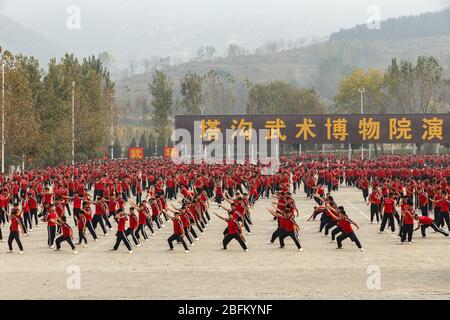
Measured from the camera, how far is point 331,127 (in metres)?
75.5

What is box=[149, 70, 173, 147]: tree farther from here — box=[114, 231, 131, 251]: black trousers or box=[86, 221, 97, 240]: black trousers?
box=[114, 231, 131, 251]: black trousers

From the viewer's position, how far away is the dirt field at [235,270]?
56.6 feet

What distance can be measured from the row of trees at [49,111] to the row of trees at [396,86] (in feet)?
174

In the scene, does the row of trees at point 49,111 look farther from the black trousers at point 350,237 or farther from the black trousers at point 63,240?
the black trousers at point 350,237

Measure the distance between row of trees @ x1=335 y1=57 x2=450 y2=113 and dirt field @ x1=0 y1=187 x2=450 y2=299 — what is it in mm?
102684

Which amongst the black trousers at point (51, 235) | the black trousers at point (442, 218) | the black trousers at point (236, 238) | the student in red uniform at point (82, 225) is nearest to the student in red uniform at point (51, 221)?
the black trousers at point (51, 235)

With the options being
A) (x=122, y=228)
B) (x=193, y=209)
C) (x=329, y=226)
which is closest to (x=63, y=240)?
(x=122, y=228)

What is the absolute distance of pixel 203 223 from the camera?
31.0 meters

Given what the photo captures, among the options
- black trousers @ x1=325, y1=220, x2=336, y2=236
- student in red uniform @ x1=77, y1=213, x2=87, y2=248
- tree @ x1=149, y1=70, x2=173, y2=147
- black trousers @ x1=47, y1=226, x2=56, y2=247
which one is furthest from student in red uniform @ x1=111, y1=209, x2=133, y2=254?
tree @ x1=149, y1=70, x2=173, y2=147

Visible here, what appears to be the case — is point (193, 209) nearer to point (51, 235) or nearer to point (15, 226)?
point (51, 235)

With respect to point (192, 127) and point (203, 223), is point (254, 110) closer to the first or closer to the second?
point (192, 127)

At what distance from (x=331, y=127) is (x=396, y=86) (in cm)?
5593
